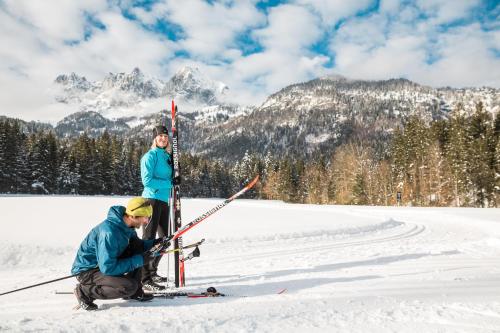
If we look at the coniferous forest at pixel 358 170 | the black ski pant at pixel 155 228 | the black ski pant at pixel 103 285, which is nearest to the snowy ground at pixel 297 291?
the black ski pant at pixel 103 285

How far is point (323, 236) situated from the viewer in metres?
11.6

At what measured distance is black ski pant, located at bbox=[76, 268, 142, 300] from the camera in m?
4.32

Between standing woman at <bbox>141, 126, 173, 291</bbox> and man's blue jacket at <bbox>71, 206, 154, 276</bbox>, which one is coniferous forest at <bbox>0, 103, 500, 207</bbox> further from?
man's blue jacket at <bbox>71, 206, 154, 276</bbox>

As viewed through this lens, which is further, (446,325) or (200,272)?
(200,272)

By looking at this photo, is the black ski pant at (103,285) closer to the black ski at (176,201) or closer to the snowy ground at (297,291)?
the snowy ground at (297,291)

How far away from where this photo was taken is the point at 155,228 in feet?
18.8

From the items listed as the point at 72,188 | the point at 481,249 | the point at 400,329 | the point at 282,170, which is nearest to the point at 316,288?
the point at 400,329

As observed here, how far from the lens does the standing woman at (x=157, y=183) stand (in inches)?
223

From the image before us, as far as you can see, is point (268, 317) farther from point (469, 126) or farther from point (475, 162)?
point (469, 126)

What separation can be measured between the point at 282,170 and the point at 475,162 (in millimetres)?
43454

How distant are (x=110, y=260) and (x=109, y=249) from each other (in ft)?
0.46

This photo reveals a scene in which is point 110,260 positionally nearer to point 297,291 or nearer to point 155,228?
point 155,228

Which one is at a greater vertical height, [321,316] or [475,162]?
[475,162]

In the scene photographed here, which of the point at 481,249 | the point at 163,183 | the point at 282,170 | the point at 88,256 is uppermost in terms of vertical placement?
the point at 282,170
